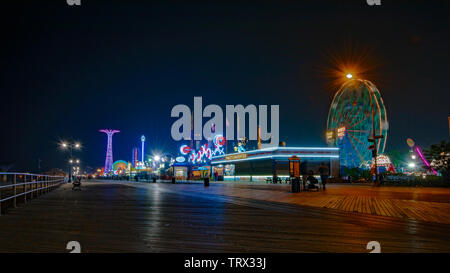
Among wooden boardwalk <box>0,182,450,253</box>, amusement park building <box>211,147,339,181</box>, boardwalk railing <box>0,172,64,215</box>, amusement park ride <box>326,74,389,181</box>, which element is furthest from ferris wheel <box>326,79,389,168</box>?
boardwalk railing <box>0,172,64,215</box>

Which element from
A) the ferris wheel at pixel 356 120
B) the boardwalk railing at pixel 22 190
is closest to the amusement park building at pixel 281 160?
the ferris wheel at pixel 356 120

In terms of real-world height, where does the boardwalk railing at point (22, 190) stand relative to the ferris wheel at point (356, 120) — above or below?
below

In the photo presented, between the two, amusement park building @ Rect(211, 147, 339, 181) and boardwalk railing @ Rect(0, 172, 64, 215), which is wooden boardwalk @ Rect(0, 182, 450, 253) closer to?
boardwalk railing @ Rect(0, 172, 64, 215)

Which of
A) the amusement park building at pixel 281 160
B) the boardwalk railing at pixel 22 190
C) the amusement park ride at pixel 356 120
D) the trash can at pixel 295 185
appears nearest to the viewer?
the boardwalk railing at pixel 22 190

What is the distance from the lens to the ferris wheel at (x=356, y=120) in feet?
125

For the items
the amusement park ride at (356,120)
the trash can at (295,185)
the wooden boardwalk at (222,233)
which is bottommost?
the trash can at (295,185)

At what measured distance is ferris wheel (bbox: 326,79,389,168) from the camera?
38.0 m

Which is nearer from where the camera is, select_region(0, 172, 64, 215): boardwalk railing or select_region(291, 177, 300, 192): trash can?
select_region(0, 172, 64, 215): boardwalk railing

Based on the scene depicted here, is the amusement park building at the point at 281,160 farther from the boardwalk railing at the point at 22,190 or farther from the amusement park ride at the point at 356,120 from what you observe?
the boardwalk railing at the point at 22,190

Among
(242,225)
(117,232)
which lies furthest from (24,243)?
(242,225)

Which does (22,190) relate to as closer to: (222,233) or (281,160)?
(222,233)

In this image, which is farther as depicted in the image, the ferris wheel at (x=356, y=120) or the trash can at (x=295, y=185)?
the ferris wheel at (x=356, y=120)

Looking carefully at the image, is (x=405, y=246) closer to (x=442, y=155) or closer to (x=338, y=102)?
(x=442, y=155)

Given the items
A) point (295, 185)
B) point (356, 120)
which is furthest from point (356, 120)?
point (295, 185)
